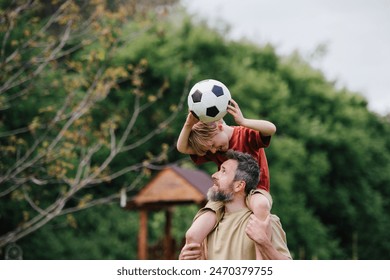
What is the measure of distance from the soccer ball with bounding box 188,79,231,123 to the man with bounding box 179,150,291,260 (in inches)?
9.7

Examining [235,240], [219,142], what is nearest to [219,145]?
[219,142]

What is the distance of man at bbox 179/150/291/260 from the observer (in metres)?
4.24

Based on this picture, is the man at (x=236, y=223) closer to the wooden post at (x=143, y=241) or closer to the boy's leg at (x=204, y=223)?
the boy's leg at (x=204, y=223)

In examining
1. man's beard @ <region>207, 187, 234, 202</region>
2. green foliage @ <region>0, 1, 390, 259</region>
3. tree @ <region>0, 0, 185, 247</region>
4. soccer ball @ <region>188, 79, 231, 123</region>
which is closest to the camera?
soccer ball @ <region>188, 79, 231, 123</region>

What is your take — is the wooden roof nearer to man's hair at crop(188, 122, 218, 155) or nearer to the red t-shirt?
the red t-shirt

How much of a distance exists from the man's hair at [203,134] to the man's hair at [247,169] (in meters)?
0.13

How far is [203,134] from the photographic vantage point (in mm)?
4320

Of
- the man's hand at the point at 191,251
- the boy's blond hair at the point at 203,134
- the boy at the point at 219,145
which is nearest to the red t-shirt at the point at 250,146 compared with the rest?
the boy at the point at 219,145

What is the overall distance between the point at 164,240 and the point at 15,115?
3.51m

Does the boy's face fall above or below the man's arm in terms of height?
above

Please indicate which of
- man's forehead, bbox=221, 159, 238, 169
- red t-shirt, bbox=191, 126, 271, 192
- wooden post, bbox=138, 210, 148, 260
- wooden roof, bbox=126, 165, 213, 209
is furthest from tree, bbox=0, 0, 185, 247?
man's forehead, bbox=221, 159, 238, 169

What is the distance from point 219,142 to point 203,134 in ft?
0.33

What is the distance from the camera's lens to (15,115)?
13.4m
